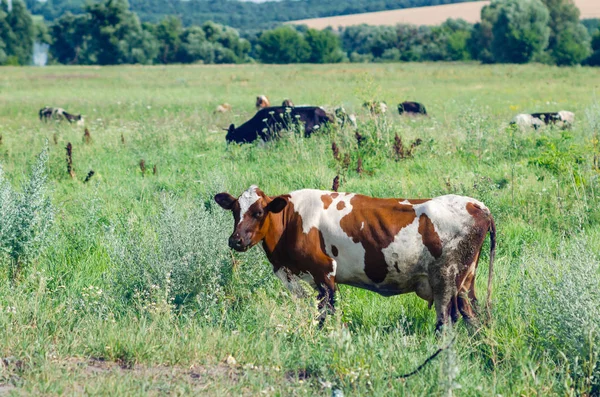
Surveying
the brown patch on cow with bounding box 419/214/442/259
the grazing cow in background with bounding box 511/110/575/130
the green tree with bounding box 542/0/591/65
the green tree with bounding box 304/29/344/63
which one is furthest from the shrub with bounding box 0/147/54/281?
the green tree with bounding box 304/29/344/63

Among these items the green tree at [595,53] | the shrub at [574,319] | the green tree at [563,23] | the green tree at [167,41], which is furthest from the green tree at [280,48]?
the shrub at [574,319]

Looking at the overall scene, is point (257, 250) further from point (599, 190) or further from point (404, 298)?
point (599, 190)

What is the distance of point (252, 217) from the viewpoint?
5.97 m

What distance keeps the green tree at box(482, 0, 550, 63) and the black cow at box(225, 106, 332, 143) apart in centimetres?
6591

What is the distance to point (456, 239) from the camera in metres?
5.80

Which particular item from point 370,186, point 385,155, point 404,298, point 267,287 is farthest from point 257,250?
point 385,155

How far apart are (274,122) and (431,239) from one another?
1058 cm

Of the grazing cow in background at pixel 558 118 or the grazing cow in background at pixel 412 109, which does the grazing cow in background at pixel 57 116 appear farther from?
the grazing cow in background at pixel 558 118

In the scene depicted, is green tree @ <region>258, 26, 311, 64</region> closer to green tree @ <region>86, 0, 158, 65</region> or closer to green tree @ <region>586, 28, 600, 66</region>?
green tree @ <region>86, 0, 158, 65</region>

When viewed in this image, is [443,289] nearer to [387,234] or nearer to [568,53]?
[387,234]

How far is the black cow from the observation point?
1541cm

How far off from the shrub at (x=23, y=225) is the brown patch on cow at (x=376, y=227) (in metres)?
3.19

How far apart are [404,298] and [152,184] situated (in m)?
5.59

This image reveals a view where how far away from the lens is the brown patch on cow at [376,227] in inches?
232
